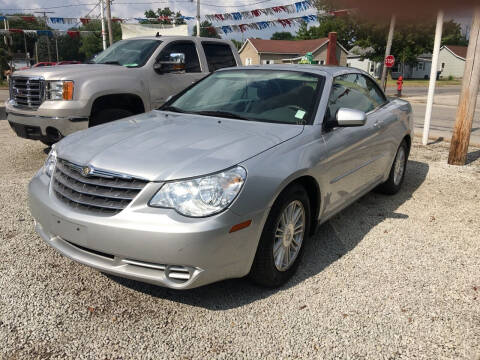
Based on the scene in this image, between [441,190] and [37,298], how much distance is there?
200 inches

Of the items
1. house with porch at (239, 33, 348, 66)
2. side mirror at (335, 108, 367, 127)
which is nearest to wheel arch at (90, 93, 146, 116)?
side mirror at (335, 108, 367, 127)

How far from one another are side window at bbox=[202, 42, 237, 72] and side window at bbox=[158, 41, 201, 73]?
244 mm

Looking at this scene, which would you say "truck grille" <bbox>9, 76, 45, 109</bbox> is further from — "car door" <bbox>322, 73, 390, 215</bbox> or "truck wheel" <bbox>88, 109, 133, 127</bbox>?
"car door" <bbox>322, 73, 390, 215</bbox>

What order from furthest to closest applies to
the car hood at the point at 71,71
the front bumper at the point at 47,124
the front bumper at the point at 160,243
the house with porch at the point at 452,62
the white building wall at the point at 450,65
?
the white building wall at the point at 450,65
the house with porch at the point at 452,62
the car hood at the point at 71,71
the front bumper at the point at 47,124
the front bumper at the point at 160,243

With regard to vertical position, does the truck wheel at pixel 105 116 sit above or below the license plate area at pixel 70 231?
above

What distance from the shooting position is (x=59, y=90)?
595 centimetres

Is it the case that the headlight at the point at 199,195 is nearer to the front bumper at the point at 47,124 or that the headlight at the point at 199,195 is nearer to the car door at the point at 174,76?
the front bumper at the point at 47,124

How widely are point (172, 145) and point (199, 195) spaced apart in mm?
583

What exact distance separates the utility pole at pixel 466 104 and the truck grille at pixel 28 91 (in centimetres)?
637

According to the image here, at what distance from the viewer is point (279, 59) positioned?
51375 millimetres

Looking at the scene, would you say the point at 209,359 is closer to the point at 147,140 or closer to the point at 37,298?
the point at 37,298

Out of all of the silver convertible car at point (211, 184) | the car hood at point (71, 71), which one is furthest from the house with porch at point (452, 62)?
the silver convertible car at point (211, 184)

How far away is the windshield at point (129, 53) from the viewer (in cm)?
689

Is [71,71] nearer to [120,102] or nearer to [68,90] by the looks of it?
[68,90]
